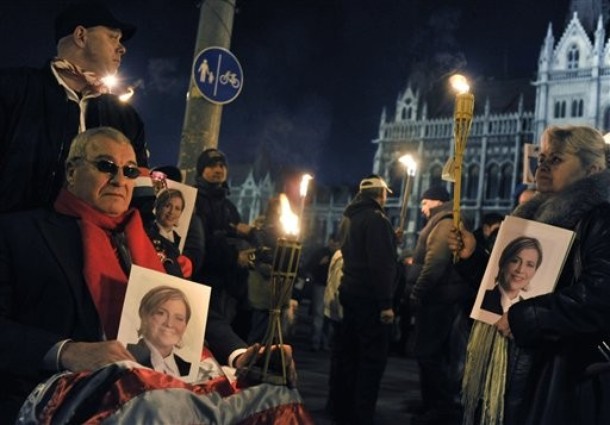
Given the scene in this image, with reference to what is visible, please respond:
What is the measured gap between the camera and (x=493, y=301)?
2.70 meters

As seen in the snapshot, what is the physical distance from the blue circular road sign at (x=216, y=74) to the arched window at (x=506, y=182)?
49.3 meters

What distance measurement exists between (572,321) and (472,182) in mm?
53813

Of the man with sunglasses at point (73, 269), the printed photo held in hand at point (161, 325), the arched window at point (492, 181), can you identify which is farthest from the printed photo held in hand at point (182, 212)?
the arched window at point (492, 181)

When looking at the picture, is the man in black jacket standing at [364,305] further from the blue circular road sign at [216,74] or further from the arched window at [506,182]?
the arched window at [506,182]

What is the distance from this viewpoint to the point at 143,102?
18250 mm

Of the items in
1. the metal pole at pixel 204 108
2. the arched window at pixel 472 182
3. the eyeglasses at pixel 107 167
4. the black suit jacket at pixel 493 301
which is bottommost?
the black suit jacket at pixel 493 301

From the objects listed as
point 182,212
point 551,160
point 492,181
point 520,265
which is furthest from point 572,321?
point 492,181

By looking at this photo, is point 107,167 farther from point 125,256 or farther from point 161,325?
point 161,325

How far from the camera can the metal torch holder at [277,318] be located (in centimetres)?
161

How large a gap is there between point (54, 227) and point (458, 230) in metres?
1.80

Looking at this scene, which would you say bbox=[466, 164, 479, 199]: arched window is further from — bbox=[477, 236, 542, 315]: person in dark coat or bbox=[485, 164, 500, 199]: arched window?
bbox=[477, 236, 542, 315]: person in dark coat

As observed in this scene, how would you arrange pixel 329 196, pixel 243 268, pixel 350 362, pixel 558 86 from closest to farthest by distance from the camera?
pixel 243 268 < pixel 350 362 < pixel 558 86 < pixel 329 196

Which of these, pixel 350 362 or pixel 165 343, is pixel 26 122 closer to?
pixel 165 343

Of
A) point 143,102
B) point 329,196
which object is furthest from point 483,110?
point 143,102
